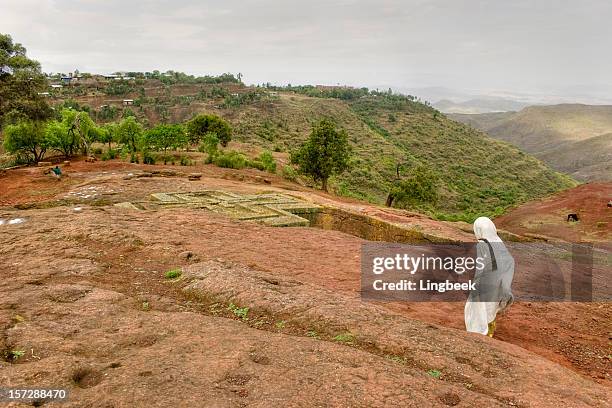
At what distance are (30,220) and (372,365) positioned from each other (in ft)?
30.4

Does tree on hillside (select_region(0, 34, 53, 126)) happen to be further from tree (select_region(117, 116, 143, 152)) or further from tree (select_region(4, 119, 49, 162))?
tree (select_region(117, 116, 143, 152))

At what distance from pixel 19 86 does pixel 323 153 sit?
16460 millimetres

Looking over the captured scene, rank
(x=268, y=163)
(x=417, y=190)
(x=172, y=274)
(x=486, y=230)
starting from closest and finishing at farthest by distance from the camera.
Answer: (x=486, y=230) → (x=172, y=274) → (x=417, y=190) → (x=268, y=163)

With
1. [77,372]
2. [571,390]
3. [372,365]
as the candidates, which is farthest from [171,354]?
[571,390]

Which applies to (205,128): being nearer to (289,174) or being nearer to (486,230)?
(289,174)

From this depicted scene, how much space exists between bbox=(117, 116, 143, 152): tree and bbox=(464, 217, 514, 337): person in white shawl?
101 ft

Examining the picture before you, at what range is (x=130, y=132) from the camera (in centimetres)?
3266

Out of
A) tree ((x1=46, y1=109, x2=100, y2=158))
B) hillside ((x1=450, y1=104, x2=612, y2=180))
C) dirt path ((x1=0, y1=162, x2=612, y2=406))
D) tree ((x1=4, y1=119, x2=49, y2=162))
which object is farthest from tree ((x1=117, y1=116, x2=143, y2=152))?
hillside ((x1=450, y1=104, x2=612, y2=180))

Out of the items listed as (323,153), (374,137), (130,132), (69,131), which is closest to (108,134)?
(130,132)

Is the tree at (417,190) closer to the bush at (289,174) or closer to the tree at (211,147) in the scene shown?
the bush at (289,174)

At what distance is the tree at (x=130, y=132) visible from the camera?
32438 mm

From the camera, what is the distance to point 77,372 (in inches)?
146

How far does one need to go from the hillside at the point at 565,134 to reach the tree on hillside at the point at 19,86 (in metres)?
71.1

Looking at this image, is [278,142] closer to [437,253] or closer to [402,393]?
[437,253]
